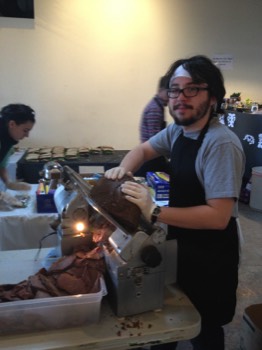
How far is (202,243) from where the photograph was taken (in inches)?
44.7

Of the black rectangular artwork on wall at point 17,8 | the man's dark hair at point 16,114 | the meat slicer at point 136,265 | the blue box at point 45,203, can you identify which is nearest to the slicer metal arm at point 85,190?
the meat slicer at point 136,265

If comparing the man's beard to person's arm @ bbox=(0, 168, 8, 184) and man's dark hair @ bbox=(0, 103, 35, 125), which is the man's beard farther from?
person's arm @ bbox=(0, 168, 8, 184)

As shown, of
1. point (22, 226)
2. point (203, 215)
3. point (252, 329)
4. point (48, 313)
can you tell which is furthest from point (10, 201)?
point (252, 329)

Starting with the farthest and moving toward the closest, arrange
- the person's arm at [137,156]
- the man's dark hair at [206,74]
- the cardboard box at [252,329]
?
the cardboard box at [252,329] → the person's arm at [137,156] → the man's dark hair at [206,74]

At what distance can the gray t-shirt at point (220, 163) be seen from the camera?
98 centimetres

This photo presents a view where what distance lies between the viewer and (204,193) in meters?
1.09

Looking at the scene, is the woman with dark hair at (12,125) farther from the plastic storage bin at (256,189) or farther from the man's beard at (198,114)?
the plastic storage bin at (256,189)

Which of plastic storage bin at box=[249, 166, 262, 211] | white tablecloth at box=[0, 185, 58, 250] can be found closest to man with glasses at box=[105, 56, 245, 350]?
white tablecloth at box=[0, 185, 58, 250]

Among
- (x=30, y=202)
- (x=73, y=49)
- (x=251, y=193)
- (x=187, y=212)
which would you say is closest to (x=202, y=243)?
(x=187, y=212)

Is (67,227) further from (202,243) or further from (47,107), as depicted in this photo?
(47,107)

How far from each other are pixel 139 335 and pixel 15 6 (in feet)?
12.4

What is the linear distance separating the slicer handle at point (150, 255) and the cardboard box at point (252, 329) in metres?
1.07

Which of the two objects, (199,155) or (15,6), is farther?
(15,6)

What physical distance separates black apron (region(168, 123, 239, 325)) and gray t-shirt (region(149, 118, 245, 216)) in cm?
4
